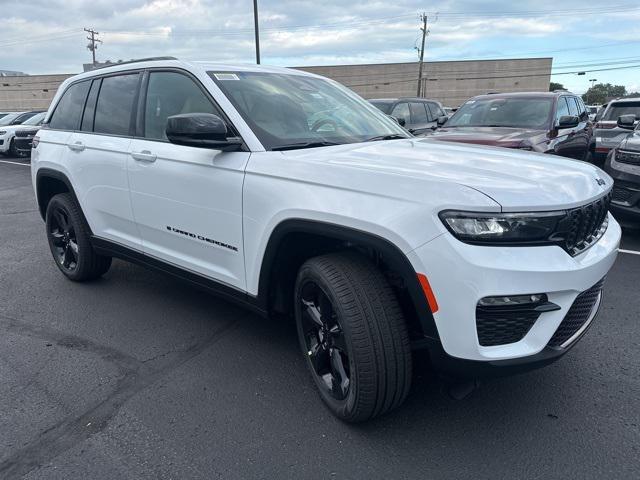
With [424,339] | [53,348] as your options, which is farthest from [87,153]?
[424,339]

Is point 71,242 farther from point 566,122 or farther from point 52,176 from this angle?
point 566,122

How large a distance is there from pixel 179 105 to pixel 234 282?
1.29 metres

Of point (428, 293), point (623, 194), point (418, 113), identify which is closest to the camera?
point (428, 293)

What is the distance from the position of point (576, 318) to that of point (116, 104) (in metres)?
3.52

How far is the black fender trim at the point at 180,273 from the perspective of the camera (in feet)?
9.90

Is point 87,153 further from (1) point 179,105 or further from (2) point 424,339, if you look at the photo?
(2) point 424,339

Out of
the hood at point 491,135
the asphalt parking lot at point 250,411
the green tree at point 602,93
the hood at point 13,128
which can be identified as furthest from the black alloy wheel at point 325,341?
the green tree at point 602,93

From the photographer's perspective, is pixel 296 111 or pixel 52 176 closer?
pixel 296 111

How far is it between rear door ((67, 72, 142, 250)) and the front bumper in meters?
2.51

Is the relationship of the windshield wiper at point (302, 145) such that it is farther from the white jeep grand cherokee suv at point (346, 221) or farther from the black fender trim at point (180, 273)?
the black fender trim at point (180, 273)

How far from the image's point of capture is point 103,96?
13.7 feet

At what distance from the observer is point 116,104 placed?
3984mm

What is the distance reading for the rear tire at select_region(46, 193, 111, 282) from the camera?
4.39 meters

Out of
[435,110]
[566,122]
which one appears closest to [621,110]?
[566,122]
